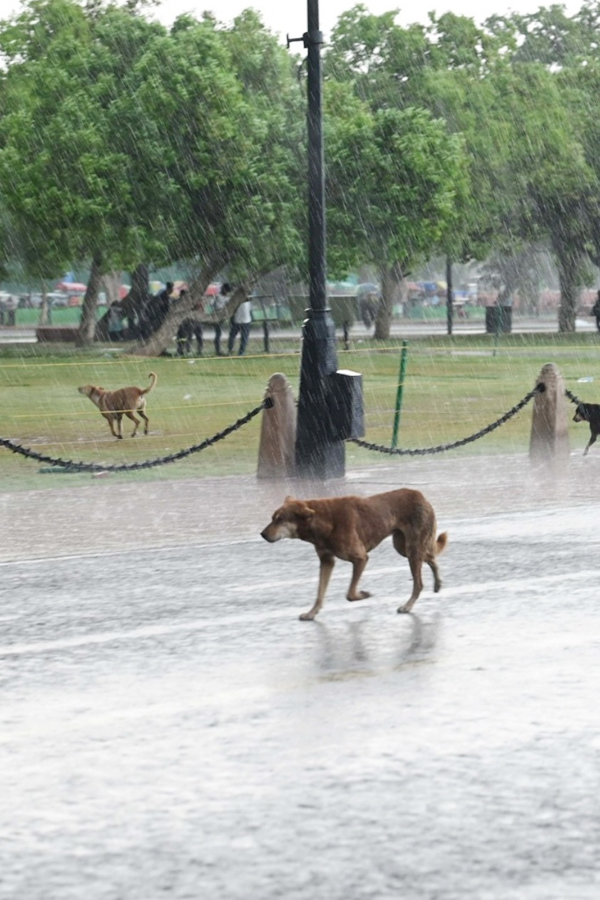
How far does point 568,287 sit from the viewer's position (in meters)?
61.2

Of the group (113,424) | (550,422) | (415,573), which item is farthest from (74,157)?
(415,573)

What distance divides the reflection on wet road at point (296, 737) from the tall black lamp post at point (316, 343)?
18.2 ft

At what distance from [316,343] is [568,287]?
150ft

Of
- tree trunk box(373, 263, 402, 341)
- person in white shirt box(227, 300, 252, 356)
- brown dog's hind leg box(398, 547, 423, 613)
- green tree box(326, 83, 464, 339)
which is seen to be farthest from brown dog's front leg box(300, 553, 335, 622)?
tree trunk box(373, 263, 402, 341)

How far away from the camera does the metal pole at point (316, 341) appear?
16.3 m

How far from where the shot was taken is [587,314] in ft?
278

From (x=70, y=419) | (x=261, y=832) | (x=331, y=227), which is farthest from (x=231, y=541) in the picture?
(x=331, y=227)

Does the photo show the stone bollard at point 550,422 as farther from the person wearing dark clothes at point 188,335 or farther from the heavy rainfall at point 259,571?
the person wearing dark clothes at point 188,335

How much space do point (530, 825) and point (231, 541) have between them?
6.72 m

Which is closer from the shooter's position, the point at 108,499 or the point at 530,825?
the point at 530,825

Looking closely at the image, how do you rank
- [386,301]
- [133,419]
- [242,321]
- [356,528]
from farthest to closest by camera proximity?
[386,301], [242,321], [133,419], [356,528]

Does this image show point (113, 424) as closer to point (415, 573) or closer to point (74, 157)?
→ point (415, 573)

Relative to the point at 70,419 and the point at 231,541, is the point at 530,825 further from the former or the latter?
the point at 70,419

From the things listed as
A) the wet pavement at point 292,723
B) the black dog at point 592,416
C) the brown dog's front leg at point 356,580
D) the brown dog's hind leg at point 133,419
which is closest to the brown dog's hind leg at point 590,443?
the black dog at point 592,416
